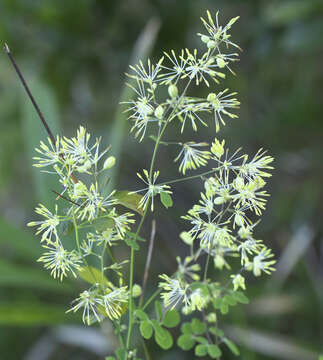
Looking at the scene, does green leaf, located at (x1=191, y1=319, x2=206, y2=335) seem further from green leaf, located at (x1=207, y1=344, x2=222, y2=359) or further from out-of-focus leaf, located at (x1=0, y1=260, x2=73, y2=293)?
out-of-focus leaf, located at (x1=0, y1=260, x2=73, y2=293)

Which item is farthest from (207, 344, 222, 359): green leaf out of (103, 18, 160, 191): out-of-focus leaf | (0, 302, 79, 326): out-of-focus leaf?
(103, 18, 160, 191): out-of-focus leaf

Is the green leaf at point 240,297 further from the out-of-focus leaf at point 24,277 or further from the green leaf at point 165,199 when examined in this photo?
the out-of-focus leaf at point 24,277

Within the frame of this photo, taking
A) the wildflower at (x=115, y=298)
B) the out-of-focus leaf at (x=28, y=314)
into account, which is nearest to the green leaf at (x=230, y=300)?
the wildflower at (x=115, y=298)

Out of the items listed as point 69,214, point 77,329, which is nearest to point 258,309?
point 77,329

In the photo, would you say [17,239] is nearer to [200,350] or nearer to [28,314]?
[28,314]

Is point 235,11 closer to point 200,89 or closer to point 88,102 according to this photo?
point 200,89

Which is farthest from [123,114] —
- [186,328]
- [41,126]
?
[186,328]
